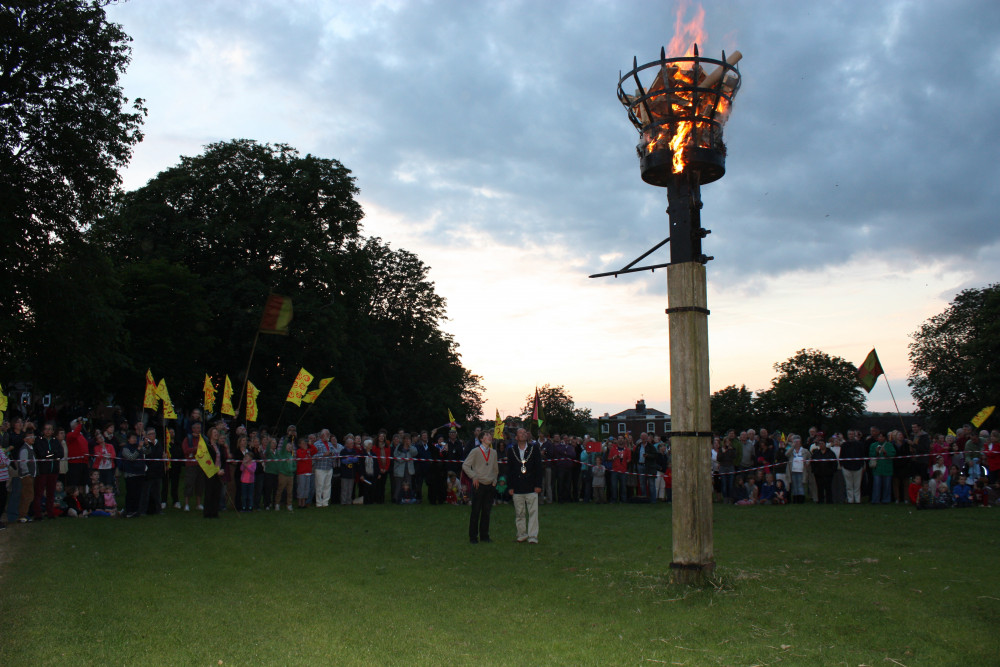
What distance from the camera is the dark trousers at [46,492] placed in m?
16.0

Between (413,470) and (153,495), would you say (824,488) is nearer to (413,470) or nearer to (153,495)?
(413,470)

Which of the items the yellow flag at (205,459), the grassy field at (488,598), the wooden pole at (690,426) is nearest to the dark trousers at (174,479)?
the yellow flag at (205,459)

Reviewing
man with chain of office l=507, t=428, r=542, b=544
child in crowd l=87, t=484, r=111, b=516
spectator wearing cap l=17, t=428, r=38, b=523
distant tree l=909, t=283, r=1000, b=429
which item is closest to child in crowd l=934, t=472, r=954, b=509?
man with chain of office l=507, t=428, r=542, b=544

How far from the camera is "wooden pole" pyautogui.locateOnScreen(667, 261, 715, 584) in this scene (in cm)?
901

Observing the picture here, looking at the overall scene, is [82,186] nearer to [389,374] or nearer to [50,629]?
[50,629]

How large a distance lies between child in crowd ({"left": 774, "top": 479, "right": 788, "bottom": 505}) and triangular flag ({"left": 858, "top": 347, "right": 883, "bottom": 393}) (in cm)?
483

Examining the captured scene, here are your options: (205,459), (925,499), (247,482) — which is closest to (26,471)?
(205,459)

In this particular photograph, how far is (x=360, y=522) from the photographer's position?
16797 mm

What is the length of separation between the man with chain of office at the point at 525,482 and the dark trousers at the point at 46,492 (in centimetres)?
936

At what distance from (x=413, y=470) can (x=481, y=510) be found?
8.08 m

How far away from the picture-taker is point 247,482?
18906mm

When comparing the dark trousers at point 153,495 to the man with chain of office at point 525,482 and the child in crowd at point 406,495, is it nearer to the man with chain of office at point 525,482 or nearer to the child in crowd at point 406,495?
the child in crowd at point 406,495

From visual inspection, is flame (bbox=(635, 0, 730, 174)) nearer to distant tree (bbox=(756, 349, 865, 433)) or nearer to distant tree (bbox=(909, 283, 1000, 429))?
distant tree (bbox=(909, 283, 1000, 429))

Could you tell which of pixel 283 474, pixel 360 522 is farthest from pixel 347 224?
pixel 360 522
